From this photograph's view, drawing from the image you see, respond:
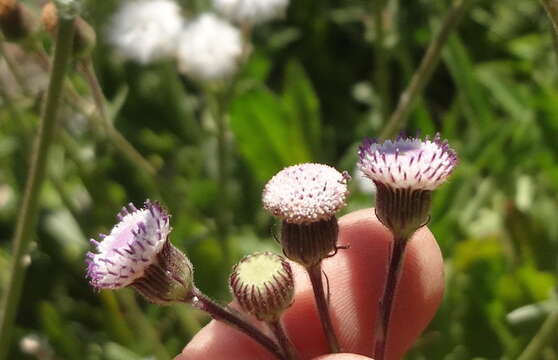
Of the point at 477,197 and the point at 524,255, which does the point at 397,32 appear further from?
the point at 524,255

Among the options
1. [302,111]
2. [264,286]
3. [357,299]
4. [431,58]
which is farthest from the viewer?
[302,111]

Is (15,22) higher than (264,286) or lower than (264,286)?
higher

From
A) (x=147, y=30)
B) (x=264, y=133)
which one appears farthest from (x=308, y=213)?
(x=147, y=30)

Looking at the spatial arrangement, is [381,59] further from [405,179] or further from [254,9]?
[405,179]

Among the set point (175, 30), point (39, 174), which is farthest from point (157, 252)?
point (175, 30)

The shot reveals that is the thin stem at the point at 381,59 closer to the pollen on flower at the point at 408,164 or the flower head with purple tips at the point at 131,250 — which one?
the pollen on flower at the point at 408,164
